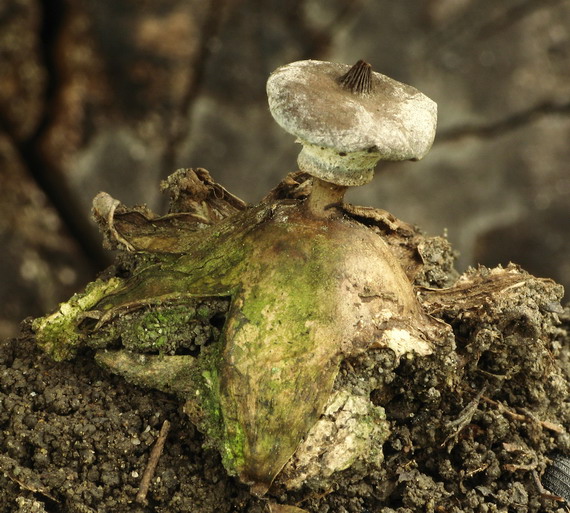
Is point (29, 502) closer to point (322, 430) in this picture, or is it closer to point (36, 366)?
point (36, 366)

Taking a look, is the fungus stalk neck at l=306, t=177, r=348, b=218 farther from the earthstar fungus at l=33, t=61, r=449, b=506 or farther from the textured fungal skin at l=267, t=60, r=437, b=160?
the textured fungal skin at l=267, t=60, r=437, b=160

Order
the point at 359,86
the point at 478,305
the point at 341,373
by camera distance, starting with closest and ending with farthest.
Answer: the point at 359,86 → the point at 341,373 → the point at 478,305

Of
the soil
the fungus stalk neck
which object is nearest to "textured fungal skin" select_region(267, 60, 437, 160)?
the fungus stalk neck

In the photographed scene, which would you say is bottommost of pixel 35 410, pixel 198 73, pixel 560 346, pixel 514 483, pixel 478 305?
pixel 35 410

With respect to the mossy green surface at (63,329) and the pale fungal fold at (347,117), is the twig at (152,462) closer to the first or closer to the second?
the mossy green surface at (63,329)

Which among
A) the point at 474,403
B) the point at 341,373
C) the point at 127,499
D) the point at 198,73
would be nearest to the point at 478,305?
the point at 474,403

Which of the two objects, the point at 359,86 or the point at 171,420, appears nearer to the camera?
the point at 359,86

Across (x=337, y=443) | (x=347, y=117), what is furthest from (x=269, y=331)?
(x=347, y=117)
